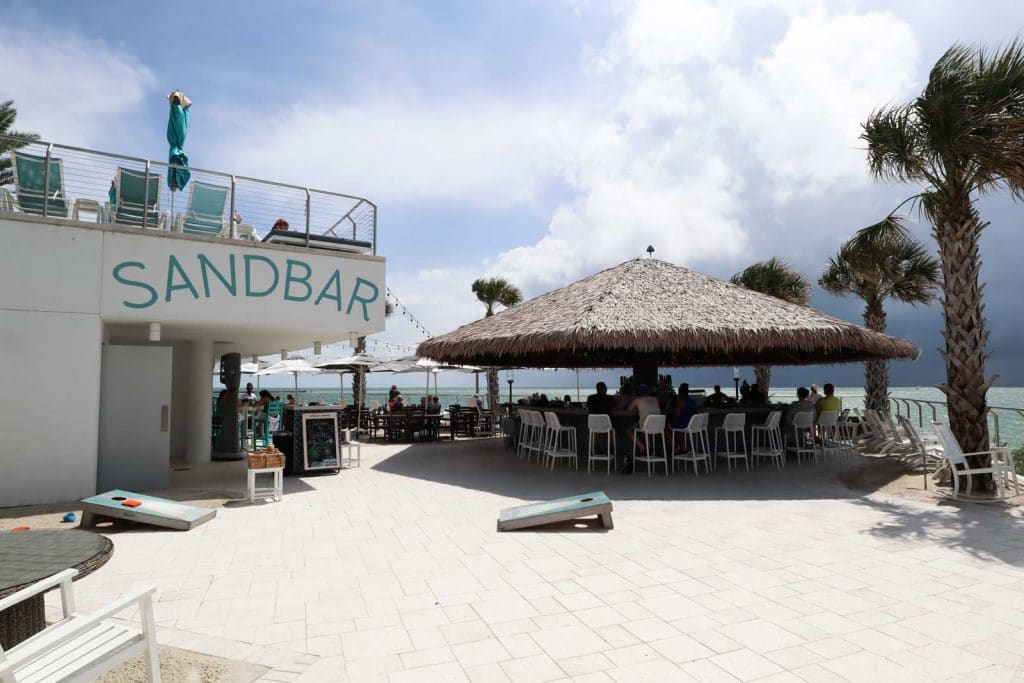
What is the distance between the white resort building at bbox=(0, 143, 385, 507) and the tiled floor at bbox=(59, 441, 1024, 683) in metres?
2.53

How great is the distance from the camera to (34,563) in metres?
3.25

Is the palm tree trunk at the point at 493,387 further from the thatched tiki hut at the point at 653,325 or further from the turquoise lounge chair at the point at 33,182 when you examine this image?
the turquoise lounge chair at the point at 33,182

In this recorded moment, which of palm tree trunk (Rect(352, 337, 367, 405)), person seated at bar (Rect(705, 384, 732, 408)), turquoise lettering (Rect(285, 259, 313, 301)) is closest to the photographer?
turquoise lettering (Rect(285, 259, 313, 301))

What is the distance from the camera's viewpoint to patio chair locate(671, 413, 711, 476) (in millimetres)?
9547

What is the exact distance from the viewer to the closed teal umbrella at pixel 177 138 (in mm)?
9047

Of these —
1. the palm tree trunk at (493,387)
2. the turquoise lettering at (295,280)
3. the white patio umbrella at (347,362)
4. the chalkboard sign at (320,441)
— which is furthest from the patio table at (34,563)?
the palm tree trunk at (493,387)

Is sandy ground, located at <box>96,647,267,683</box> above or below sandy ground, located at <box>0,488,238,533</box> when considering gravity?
below

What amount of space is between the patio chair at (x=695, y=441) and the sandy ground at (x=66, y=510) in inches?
276

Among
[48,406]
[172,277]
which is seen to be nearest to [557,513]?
[172,277]

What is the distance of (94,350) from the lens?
802 centimetres

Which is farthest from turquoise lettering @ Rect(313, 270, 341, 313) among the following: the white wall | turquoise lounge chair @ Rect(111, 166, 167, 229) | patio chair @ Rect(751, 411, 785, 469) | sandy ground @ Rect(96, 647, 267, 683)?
patio chair @ Rect(751, 411, 785, 469)

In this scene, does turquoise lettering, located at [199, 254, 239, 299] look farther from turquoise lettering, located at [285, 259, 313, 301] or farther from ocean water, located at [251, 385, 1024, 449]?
ocean water, located at [251, 385, 1024, 449]

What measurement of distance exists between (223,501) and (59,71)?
6212mm

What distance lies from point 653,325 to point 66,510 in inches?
348
